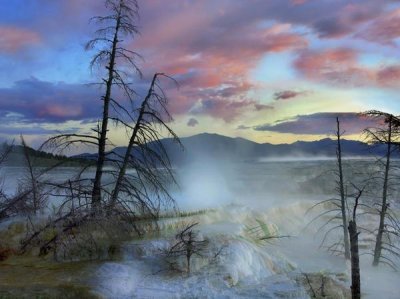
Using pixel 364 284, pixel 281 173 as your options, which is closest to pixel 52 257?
pixel 364 284

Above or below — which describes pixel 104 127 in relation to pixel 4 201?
above

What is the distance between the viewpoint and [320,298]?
1756cm

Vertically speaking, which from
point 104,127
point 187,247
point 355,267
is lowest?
point 355,267

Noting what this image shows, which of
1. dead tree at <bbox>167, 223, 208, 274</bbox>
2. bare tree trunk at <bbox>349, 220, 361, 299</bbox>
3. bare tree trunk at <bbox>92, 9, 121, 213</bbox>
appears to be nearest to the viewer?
bare tree trunk at <bbox>349, 220, 361, 299</bbox>

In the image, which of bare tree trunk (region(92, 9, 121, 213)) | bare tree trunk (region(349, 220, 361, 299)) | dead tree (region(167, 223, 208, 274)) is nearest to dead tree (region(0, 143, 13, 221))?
bare tree trunk (region(92, 9, 121, 213))

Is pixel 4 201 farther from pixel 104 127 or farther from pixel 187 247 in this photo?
pixel 187 247

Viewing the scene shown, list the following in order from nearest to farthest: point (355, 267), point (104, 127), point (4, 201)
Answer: point (355, 267) < point (104, 127) < point (4, 201)

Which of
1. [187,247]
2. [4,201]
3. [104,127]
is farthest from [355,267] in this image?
[4,201]

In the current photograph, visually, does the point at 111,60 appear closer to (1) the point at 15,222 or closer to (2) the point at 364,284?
(1) the point at 15,222

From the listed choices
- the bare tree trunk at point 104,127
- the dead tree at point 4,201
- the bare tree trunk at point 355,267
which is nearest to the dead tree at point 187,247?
the bare tree trunk at point 104,127

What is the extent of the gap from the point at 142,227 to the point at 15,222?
5916 mm

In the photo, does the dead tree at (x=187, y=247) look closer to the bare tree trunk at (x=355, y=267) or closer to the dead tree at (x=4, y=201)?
the bare tree trunk at (x=355, y=267)

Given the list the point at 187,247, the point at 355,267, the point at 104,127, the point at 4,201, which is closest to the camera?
the point at 355,267

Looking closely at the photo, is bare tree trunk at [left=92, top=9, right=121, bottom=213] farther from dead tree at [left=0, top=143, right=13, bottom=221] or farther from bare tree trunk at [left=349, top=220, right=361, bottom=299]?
bare tree trunk at [left=349, top=220, right=361, bottom=299]
